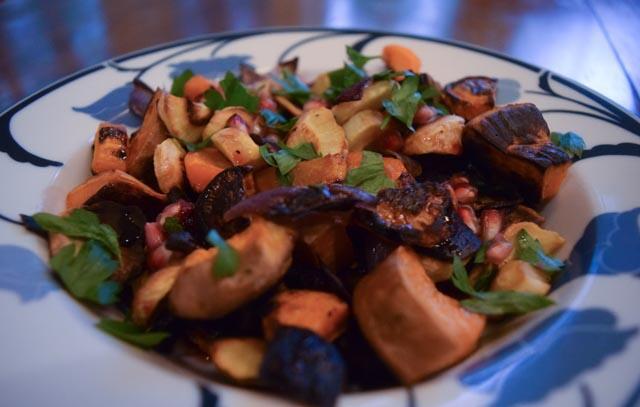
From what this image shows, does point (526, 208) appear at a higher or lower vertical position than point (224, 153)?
lower

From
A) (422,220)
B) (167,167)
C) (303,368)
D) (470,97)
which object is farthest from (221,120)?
(303,368)

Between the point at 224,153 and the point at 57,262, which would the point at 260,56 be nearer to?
the point at 224,153

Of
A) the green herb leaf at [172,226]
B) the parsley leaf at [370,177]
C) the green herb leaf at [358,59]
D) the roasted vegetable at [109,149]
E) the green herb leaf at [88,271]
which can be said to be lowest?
the green herb leaf at [88,271]

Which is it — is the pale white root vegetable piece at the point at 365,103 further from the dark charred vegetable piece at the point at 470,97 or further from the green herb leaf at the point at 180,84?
the green herb leaf at the point at 180,84

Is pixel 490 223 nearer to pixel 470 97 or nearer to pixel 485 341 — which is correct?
pixel 485 341

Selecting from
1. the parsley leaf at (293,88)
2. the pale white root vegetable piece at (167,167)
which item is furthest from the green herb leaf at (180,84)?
the pale white root vegetable piece at (167,167)

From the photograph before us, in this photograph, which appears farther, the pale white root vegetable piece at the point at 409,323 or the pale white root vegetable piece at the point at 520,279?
the pale white root vegetable piece at the point at 520,279

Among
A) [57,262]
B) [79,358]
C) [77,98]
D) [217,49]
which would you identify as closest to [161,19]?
[217,49]

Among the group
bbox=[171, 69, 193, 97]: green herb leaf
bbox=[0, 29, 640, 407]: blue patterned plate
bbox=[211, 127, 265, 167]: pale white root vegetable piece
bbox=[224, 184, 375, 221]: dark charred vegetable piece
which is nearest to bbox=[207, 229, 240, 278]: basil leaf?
bbox=[224, 184, 375, 221]: dark charred vegetable piece
